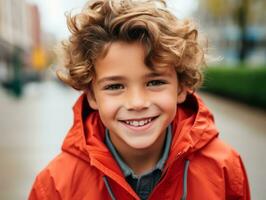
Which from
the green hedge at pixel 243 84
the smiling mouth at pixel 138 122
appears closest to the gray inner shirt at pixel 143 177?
the smiling mouth at pixel 138 122

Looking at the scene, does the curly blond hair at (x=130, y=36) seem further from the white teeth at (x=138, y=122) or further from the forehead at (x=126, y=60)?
the white teeth at (x=138, y=122)

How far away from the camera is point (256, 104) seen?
13.2 metres

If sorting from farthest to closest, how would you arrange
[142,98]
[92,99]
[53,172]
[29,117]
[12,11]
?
[12,11] < [29,117] < [92,99] < [53,172] < [142,98]

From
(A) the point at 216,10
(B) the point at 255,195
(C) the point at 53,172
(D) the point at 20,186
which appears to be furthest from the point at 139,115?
(A) the point at 216,10

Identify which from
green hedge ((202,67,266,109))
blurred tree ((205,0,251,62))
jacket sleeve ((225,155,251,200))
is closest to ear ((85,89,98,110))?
jacket sleeve ((225,155,251,200))

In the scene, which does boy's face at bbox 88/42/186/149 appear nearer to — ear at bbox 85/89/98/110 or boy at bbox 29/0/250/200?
boy at bbox 29/0/250/200

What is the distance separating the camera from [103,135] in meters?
2.29

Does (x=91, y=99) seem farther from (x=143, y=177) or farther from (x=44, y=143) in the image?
(x=44, y=143)

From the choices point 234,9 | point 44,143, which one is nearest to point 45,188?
point 44,143

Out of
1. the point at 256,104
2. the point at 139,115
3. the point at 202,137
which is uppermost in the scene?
Answer: the point at 139,115

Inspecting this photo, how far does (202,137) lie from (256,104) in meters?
11.4

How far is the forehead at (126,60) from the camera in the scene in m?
1.92

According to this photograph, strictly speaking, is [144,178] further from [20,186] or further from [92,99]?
[20,186]

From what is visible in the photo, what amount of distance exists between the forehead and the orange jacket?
1.09ft
